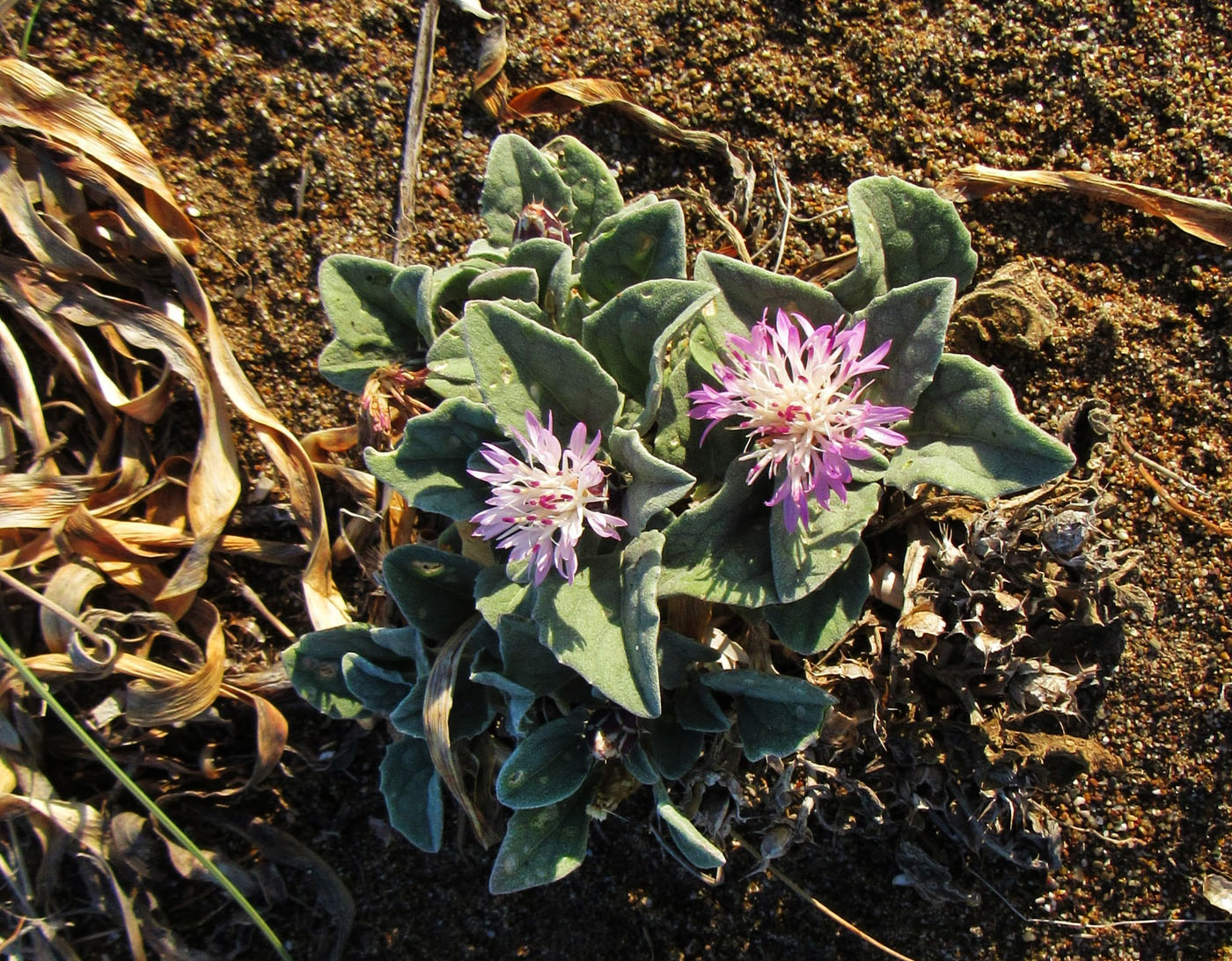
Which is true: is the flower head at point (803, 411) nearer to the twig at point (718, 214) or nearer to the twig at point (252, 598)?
the twig at point (718, 214)

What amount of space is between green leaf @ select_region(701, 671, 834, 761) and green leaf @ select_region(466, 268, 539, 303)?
898mm

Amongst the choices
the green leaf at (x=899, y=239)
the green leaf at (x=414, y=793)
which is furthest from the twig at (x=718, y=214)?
the green leaf at (x=414, y=793)

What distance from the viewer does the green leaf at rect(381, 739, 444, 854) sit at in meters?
2.20

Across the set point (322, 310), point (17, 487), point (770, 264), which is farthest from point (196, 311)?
point (770, 264)

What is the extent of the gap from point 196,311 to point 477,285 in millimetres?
1013

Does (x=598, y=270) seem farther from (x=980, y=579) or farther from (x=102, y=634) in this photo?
(x=102, y=634)

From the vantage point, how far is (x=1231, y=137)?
253 centimetres

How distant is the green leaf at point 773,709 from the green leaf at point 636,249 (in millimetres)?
825

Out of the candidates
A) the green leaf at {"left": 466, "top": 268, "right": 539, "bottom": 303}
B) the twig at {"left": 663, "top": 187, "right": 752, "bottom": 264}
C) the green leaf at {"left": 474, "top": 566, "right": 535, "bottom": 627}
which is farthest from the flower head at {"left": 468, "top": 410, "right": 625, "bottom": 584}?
the twig at {"left": 663, "top": 187, "right": 752, "bottom": 264}

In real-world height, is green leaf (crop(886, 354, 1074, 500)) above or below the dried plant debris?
above

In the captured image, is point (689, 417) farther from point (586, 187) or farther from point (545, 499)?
point (586, 187)

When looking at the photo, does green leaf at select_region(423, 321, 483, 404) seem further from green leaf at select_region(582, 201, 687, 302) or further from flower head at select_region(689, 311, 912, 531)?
flower head at select_region(689, 311, 912, 531)

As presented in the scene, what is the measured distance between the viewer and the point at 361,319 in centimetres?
237

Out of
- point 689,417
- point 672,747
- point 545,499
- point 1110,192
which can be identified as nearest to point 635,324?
point 689,417
